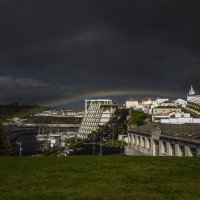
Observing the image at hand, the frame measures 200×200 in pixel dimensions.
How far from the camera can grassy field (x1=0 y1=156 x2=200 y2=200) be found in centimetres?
1173

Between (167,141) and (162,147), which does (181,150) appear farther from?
(162,147)

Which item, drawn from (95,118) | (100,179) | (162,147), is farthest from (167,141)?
(95,118)

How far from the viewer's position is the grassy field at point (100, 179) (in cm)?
1173

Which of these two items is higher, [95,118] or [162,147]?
[95,118]

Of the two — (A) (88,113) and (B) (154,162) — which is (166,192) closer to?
(B) (154,162)

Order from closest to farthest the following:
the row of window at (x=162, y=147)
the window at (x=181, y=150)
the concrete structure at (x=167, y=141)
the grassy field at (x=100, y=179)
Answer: the grassy field at (x=100, y=179)
the concrete structure at (x=167, y=141)
the row of window at (x=162, y=147)
the window at (x=181, y=150)

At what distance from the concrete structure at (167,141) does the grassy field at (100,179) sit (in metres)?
17.7

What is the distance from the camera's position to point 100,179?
14422 millimetres

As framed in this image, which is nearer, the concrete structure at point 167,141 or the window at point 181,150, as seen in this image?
the concrete structure at point 167,141

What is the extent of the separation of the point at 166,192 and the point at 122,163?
23.6ft

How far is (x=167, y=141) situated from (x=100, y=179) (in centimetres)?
3037

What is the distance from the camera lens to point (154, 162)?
19203 mm

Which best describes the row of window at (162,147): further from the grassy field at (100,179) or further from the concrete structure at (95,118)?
the concrete structure at (95,118)

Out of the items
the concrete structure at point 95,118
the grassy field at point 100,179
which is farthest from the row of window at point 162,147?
the concrete structure at point 95,118
